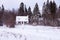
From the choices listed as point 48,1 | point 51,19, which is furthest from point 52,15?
point 48,1

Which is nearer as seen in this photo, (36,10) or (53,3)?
(53,3)

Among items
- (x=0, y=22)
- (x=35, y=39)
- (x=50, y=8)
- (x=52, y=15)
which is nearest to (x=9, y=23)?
(x=0, y=22)

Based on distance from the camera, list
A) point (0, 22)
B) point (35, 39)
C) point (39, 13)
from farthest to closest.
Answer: point (39, 13), point (0, 22), point (35, 39)

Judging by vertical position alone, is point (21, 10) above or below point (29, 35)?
above

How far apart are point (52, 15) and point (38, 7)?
19691 millimetres

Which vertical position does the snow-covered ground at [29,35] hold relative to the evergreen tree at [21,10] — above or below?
below

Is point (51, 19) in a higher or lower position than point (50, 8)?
lower

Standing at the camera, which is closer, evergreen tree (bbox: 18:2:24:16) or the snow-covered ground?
the snow-covered ground

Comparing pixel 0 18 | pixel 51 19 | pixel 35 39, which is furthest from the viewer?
pixel 51 19

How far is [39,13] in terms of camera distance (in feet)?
263

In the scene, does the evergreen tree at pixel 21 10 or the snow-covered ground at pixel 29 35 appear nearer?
the snow-covered ground at pixel 29 35

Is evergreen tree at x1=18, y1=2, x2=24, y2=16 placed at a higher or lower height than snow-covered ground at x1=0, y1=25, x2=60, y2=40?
higher

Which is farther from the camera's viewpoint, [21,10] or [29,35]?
[21,10]

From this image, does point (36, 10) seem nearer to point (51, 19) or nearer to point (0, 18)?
point (51, 19)
